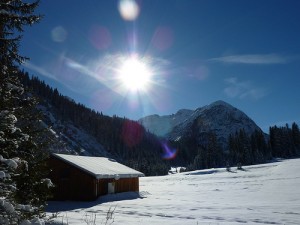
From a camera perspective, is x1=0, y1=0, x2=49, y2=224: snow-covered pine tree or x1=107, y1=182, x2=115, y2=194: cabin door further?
x1=107, y1=182, x2=115, y2=194: cabin door

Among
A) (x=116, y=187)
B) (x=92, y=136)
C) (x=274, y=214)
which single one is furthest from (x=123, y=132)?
(x=274, y=214)

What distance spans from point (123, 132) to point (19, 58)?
18047 centimetres

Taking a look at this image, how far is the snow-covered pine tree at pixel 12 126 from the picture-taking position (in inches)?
218

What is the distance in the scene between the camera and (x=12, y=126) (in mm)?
6062

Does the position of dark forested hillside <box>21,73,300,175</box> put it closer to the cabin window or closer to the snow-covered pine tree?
the cabin window

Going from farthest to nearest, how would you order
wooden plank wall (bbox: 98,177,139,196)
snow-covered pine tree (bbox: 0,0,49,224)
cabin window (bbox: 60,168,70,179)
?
cabin window (bbox: 60,168,70,179)
wooden plank wall (bbox: 98,177,139,196)
snow-covered pine tree (bbox: 0,0,49,224)

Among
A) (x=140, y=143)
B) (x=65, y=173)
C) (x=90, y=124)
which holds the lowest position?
(x=65, y=173)

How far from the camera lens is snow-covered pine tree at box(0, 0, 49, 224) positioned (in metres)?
5.53

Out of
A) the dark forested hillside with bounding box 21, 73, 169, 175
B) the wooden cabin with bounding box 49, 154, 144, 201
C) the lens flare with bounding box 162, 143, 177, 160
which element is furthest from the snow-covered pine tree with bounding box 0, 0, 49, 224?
the lens flare with bounding box 162, 143, 177, 160

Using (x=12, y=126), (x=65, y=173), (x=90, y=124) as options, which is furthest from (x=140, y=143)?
(x=12, y=126)

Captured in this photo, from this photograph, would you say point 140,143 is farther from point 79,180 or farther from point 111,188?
point 79,180

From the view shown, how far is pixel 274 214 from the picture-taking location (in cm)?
1593

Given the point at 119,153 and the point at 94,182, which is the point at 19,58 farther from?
the point at 119,153

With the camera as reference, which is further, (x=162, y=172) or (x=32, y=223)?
(x=162, y=172)
